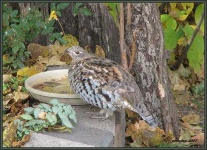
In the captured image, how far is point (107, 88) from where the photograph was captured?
450 cm

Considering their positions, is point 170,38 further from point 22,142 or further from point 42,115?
point 22,142

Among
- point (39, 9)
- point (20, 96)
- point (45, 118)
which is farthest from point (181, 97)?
point (45, 118)

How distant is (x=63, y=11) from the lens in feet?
20.6

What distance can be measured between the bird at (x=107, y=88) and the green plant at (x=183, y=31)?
6.02 ft

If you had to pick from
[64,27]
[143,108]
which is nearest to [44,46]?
[64,27]

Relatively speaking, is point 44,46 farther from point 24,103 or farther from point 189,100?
point 189,100

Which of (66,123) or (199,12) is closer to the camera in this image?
(66,123)

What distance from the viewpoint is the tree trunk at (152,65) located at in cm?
505

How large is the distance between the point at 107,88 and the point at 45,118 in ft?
1.96

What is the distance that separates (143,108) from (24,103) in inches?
46.1

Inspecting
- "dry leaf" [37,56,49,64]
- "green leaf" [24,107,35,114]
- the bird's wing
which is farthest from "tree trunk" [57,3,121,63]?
"green leaf" [24,107,35,114]

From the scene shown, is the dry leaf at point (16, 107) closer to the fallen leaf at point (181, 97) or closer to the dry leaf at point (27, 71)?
the dry leaf at point (27, 71)

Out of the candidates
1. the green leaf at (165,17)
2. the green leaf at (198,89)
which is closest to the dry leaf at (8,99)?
the green leaf at (165,17)

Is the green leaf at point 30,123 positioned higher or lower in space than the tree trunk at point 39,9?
lower
